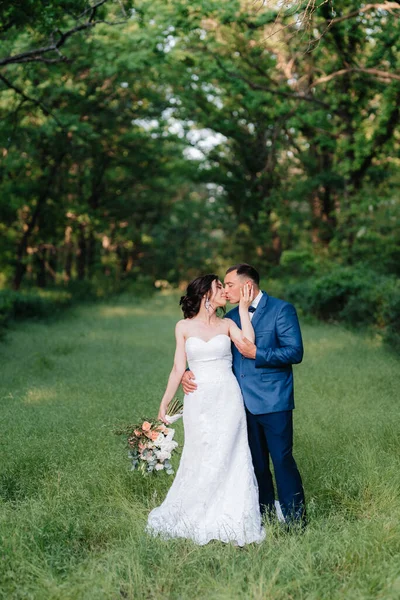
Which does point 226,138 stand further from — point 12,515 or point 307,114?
point 12,515

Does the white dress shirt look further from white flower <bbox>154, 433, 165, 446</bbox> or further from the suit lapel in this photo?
white flower <bbox>154, 433, 165, 446</bbox>

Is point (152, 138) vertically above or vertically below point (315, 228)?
above

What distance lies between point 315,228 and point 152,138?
35.8ft

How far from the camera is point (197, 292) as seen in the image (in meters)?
5.39

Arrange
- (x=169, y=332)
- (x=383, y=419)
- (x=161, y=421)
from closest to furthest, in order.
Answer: (x=161, y=421)
(x=383, y=419)
(x=169, y=332)

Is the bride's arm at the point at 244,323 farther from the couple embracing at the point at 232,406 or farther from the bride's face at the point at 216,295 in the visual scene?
the bride's face at the point at 216,295

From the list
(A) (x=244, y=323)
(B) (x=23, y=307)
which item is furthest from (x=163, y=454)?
(B) (x=23, y=307)

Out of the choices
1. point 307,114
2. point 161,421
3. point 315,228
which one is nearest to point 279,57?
point 307,114

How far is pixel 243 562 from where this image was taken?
4.44 m

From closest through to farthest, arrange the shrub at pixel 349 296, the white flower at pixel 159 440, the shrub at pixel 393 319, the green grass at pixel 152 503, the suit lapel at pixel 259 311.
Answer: the green grass at pixel 152 503 < the suit lapel at pixel 259 311 < the white flower at pixel 159 440 < the shrub at pixel 393 319 < the shrub at pixel 349 296

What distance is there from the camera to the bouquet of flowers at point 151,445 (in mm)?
5492

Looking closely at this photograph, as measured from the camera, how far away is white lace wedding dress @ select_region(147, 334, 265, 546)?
5.17m

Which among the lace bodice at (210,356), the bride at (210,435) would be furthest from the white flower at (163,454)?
the lace bodice at (210,356)

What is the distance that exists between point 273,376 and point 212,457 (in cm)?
80
